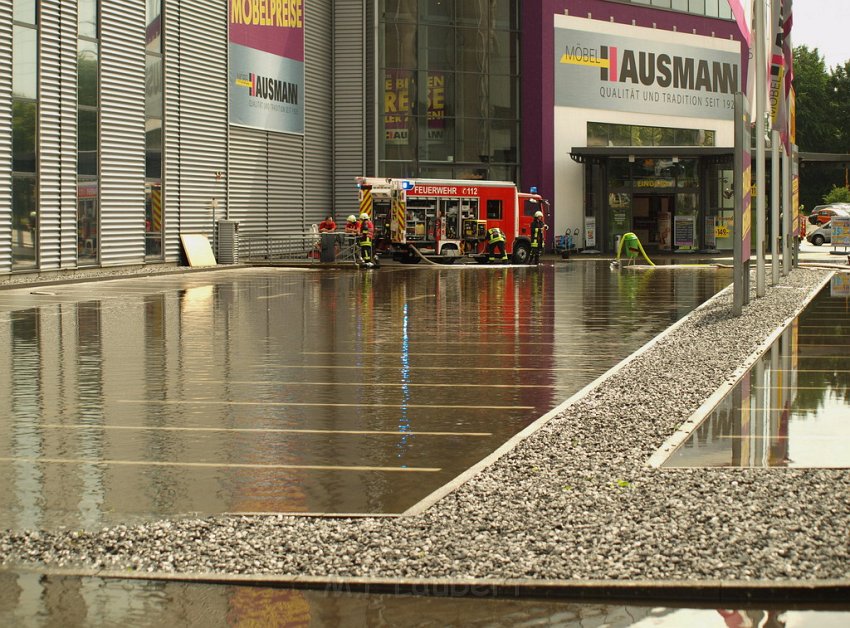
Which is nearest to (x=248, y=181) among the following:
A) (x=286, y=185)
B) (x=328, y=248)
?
(x=286, y=185)

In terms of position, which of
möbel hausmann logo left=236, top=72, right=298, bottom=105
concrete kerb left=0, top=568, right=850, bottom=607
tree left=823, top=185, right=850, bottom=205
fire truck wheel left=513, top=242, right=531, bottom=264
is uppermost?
möbel hausmann logo left=236, top=72, right=298, bottom=105

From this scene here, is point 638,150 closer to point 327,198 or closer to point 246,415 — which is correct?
point 327,198

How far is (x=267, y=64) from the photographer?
157 feet

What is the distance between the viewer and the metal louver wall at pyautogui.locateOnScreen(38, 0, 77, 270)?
34.4 metres

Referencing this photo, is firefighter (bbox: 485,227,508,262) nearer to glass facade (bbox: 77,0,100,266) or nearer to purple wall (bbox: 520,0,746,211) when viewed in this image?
purple wall (bbox: 520,0,746,211)

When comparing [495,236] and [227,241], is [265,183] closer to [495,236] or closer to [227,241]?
[227,241]

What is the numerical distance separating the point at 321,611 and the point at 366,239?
37131 millimetres

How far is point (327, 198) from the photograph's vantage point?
55.1m

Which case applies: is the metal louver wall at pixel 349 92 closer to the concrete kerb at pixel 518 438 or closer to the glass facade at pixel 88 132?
the glass facade at pixel 88 132

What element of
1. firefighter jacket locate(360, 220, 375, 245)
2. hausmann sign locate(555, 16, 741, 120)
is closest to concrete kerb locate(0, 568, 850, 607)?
firefighter jacket locate(360, 220, 375, 245)

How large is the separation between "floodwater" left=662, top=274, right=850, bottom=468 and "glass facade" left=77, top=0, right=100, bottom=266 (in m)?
23.5

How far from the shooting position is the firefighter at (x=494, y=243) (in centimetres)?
4591

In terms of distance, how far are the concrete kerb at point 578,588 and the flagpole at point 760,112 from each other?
65.3 feet

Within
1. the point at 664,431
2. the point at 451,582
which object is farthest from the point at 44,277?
the point at 451,582
